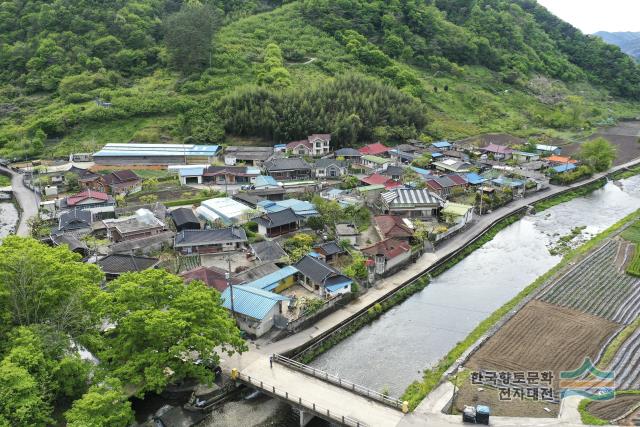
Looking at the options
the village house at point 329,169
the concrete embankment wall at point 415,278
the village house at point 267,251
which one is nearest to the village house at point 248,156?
the village house at point 329,169

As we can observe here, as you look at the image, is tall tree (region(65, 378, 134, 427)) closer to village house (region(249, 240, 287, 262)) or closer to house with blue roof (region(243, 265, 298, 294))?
house with blue roof (region(243, 265, 298, 294))

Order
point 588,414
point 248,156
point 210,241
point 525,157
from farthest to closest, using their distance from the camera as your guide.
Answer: point 525,157 → point 248,156 → point 210,241 → point 588,414

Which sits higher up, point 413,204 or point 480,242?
point 413,204

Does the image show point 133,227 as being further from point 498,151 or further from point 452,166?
point 498,151

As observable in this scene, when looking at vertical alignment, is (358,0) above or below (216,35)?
above

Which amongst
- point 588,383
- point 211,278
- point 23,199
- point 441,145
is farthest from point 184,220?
point 441,145

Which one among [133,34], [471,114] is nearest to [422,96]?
[471,114]

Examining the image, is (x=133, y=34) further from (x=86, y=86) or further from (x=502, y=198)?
(x=502, y=198)
